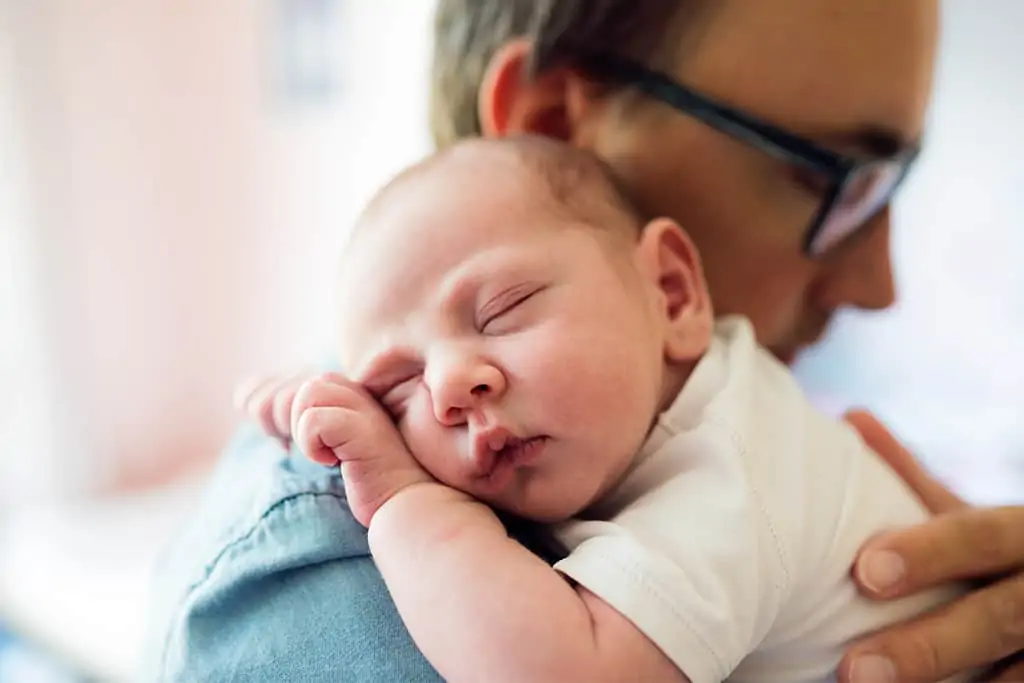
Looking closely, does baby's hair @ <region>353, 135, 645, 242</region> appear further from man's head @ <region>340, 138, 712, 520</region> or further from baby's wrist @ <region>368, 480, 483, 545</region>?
baby's wrist @ <region>368, 480, 483, 545</region>

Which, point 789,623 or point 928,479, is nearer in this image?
point 789,623

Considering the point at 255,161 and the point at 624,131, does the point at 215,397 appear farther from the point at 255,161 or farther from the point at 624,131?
the point at 624,131

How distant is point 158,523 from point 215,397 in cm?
62

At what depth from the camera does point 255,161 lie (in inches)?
130

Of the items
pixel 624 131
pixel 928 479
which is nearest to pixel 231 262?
pixel 624 131

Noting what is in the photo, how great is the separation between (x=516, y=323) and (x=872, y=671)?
419mm

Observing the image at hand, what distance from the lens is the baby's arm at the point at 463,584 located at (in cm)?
67

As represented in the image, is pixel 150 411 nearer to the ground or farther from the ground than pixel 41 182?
nearer to the ground

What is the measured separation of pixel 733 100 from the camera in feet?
3.67

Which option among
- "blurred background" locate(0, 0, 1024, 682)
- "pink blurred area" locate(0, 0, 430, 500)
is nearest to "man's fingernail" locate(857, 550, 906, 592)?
"blurred background" locate(0, 0, 1024, 682)

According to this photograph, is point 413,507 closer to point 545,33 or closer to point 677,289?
point 677,289

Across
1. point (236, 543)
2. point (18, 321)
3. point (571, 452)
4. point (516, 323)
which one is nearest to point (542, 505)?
point (571, 452)

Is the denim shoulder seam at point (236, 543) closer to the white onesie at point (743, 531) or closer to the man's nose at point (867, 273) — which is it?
the white onesie at point (743, 531)

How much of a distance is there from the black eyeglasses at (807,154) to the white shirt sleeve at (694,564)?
17.8 inches
